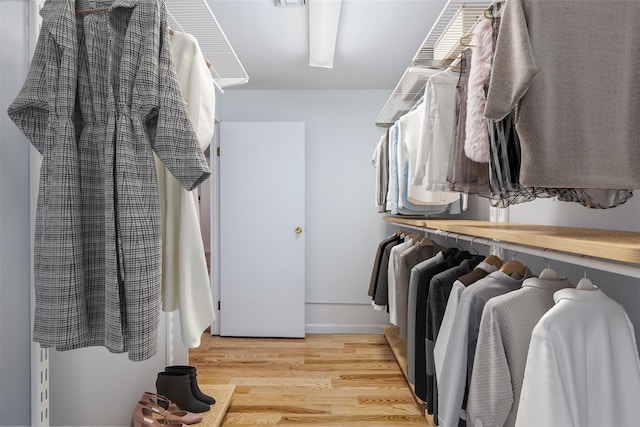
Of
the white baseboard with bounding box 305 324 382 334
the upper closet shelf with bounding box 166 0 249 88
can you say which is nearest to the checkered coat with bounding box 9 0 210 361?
the upper closet shelf with bounding box 166 0 249 88

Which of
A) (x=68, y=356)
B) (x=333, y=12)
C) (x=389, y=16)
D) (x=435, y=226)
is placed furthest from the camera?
(x=389, y=16)

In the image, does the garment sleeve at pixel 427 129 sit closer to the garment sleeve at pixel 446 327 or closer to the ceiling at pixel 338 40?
the garment sleeve at pixel 446 327

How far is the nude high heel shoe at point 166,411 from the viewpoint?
187 cm

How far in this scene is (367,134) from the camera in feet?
12.9

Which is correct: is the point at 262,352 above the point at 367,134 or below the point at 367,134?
below

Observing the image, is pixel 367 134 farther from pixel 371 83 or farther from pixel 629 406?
pixel 629 406

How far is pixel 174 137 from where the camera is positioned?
1069 mm

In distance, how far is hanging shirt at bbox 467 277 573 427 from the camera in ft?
3.61

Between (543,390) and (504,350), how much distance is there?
0.22 m

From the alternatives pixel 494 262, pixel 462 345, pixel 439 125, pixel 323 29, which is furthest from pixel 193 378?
pixel 323 29

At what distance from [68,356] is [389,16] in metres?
2.31

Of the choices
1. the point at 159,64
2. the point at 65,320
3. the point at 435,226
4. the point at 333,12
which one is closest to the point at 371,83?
the point at 333,12

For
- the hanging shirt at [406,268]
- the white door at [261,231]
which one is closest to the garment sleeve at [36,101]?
the hanging shirt at [406,268]

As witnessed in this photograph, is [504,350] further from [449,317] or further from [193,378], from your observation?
[193,378]
